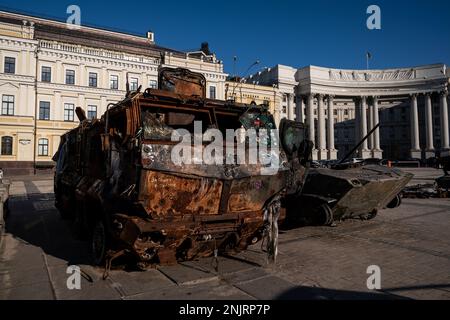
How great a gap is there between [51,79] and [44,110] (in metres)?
3.35

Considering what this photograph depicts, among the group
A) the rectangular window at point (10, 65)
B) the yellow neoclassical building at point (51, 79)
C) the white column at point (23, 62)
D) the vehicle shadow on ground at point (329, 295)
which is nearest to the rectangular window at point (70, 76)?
the yellow neoclassical building at point (51, 79)

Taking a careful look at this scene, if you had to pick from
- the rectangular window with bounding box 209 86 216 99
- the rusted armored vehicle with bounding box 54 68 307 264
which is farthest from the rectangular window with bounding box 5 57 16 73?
the rusted armored vehicle with bounding box 54 68 307 264

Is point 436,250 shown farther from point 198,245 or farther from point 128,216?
point 128,216

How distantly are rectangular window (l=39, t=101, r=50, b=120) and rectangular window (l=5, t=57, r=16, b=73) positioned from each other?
3.90 m

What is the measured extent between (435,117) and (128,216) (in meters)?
88.6

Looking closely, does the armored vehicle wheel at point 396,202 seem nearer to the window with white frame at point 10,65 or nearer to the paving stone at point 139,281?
the paving stone at point 139,281

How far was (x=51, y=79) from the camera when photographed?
1342 inches

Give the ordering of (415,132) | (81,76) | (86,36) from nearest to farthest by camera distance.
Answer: (81,76) → (86,36) → (415,132)

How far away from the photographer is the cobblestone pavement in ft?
13.8

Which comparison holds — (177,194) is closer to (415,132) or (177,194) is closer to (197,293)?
(197,293)

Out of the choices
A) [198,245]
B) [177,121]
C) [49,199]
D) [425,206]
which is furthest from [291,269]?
[49,199]

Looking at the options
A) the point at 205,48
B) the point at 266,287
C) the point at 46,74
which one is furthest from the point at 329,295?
the point at 205,48

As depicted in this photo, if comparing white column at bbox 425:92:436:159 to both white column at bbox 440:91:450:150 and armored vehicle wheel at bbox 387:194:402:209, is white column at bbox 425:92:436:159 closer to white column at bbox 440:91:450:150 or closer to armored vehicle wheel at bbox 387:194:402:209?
white column at bbox 440:91:450:150

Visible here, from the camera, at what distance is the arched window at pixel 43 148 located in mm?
33281
